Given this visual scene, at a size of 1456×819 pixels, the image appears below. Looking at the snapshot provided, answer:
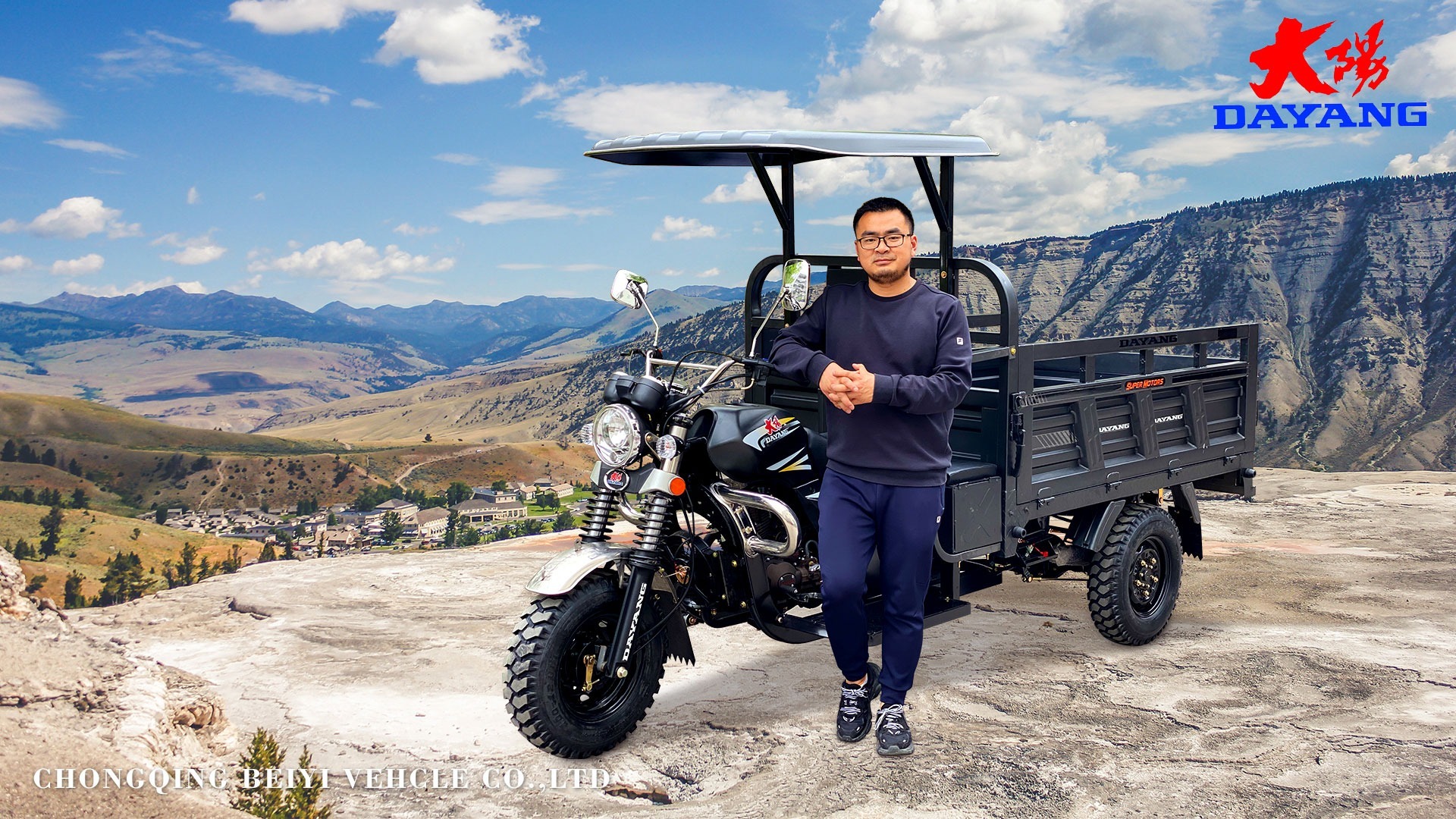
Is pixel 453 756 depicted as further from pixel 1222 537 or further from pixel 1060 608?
pixel 1222 537

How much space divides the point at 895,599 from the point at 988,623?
9.05 feet

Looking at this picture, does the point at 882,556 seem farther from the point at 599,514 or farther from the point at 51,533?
the point at 51,533

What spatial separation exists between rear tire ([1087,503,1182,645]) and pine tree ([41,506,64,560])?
7288cm

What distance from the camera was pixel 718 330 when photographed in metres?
129

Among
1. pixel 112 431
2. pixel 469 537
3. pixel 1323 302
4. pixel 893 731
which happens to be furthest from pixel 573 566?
pixel 1323 302

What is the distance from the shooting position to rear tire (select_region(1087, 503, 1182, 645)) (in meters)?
5.86

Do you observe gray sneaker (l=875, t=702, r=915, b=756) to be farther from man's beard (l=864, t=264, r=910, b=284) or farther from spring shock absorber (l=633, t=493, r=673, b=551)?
man's beard (l=864, t=264, r=910, b=284)

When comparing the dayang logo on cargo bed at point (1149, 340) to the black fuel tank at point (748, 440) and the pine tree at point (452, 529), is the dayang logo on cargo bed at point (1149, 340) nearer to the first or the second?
the black fuel tank at point (748, 440)

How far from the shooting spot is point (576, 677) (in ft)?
13.7

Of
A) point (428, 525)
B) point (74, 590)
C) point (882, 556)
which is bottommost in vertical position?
point (428, 525)

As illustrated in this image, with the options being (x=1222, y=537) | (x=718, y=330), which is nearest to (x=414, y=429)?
(x=718, y=330)

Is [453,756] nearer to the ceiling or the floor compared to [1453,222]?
nearer to the floor

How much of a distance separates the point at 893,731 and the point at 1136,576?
266 cm

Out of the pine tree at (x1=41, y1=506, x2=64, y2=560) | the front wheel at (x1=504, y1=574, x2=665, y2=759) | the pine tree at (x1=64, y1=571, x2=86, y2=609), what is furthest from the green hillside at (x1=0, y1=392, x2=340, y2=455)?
the front wheel at (x1=504, y1=574, x2=665, y2=759)
